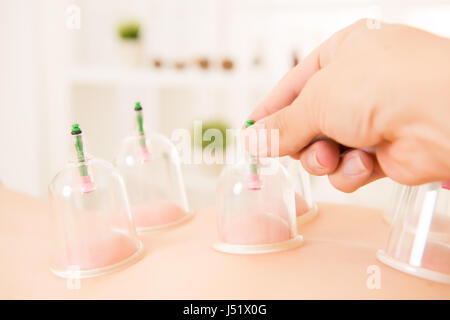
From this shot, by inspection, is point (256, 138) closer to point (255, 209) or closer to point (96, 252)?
point (255, 209)

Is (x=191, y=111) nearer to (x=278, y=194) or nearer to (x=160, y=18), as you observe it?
(x=160, y=18)

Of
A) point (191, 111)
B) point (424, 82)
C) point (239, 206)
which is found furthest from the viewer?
point (191, 111)

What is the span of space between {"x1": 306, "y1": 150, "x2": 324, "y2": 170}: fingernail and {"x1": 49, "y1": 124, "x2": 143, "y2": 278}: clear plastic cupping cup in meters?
0.26

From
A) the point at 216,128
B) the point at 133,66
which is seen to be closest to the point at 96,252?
the point at 216,128

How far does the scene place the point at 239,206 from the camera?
757 mm

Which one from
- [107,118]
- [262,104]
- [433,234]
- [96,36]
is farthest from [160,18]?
[433,234]

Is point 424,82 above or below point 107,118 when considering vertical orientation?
above

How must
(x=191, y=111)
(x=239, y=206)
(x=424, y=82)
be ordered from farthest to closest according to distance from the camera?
(x=191, y=111) < (x=239, y=206) < (x=424, y=82)

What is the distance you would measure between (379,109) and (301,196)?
0.32 meters

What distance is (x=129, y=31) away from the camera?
2.68 meters

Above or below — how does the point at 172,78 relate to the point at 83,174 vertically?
below

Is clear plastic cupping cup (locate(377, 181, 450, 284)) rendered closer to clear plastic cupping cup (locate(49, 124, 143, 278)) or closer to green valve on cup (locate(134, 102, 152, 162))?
clear plastic cupping cup (locate(49, 124, 143, 278))

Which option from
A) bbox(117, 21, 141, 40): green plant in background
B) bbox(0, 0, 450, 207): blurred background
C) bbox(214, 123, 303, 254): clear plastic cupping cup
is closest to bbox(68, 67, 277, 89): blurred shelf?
bbox(0, 0, 450, 207): blurred background
